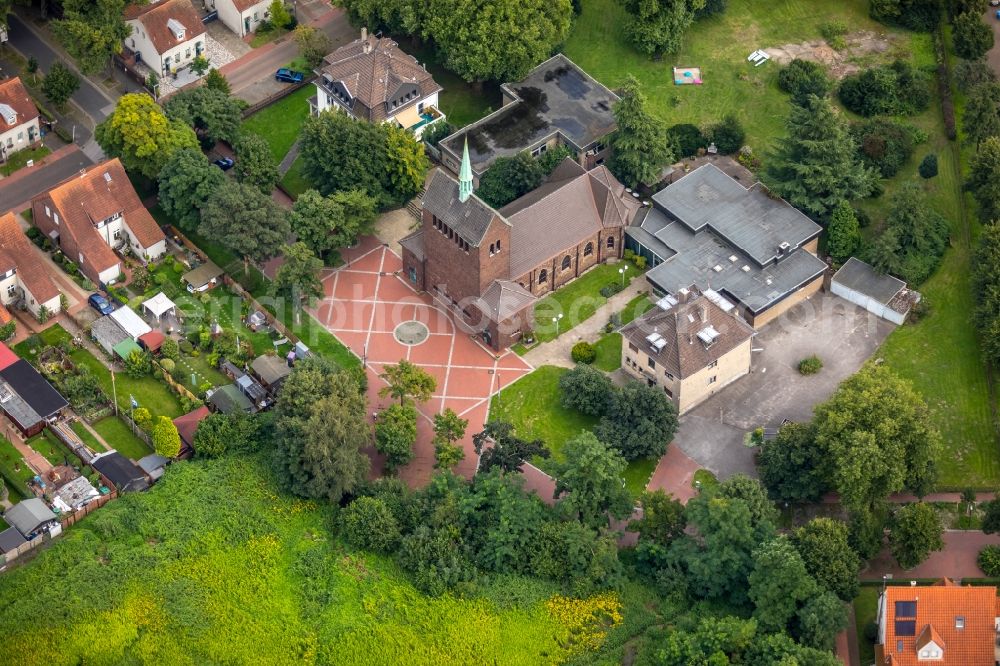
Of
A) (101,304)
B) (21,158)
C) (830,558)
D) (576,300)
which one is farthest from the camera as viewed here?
(21,158)

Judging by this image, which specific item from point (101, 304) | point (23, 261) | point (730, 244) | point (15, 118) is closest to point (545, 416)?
point (730, 244)

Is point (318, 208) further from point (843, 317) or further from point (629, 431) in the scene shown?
point (843, 317)

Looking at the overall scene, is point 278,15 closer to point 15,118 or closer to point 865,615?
point 15,118

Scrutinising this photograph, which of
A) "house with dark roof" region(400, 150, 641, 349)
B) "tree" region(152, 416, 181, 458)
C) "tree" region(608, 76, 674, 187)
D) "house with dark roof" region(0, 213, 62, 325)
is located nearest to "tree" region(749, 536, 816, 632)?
"house with dark roof" region(400, 150, 641, 349)

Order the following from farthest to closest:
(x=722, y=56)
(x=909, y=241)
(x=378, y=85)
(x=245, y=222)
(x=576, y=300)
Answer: (x=722, y=56) → (x=378, y=85) → (x=576, y=300) → (x=909, y=241) → (x=245, y=222)

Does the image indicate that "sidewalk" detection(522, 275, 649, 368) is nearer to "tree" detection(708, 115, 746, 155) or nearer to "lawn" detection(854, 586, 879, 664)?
"tree" detection(708, 115, 746, 155)

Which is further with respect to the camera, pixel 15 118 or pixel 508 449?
pixel 15 118

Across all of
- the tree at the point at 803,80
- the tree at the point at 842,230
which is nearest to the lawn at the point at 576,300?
the tree at the point at 842,230
